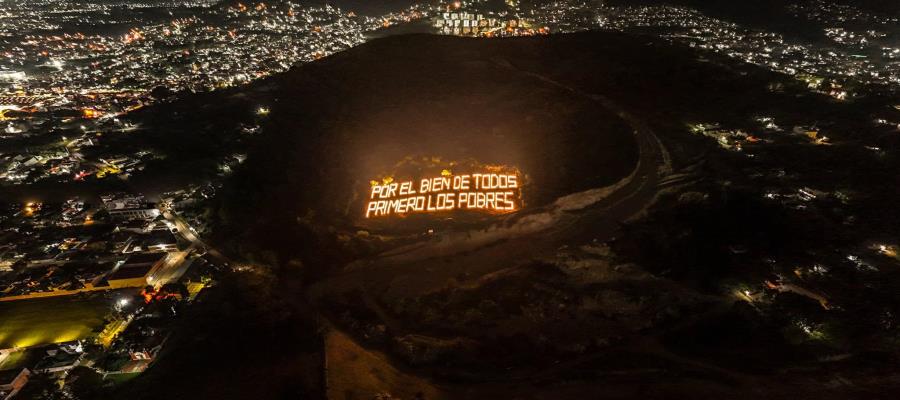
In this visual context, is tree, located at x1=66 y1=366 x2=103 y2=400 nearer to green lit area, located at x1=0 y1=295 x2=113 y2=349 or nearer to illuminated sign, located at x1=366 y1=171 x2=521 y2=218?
green lit area, located at x1=0 y1=295 x2=113 y2=349

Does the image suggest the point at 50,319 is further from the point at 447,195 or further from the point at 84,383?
the point at 447,195

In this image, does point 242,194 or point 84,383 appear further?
point 242,194

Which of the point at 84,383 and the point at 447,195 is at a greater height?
the point at 447,195

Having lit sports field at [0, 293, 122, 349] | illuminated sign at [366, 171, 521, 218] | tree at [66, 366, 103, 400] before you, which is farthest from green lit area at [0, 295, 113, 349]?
illuminated sign at [366, 171, 521, 218]

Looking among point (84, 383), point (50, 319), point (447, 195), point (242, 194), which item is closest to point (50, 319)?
point (50, 319)

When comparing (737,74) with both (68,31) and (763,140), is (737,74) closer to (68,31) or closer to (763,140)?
(763,140)

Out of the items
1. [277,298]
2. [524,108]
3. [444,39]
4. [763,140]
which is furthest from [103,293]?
[444,39]

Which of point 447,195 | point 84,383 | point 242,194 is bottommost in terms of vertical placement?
point 84,383
